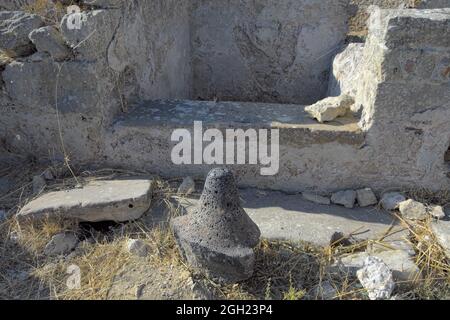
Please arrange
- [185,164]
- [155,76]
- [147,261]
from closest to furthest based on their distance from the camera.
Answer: [147,261] < [185,164] < [155,76]

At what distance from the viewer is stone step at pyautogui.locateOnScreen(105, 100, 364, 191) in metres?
2.64

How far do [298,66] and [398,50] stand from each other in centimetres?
183

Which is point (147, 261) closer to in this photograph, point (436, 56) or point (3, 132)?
point (3, 132)

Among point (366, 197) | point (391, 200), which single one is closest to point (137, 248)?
point (366, 197)

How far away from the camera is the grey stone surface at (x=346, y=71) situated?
3.16 m

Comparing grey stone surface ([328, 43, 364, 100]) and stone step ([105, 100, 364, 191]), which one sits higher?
grey stone surface ([328, 43, 364, 100])

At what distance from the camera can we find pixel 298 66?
413 cm

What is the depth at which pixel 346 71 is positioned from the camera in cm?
345

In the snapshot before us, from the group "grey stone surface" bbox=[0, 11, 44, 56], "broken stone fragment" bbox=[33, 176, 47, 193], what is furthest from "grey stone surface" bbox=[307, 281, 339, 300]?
"grey stone surface" bbox=[0, 11, 44, 56]

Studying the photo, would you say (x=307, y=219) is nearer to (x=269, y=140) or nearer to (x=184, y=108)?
(x=269, y=140)

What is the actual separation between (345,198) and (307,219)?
0.34 m

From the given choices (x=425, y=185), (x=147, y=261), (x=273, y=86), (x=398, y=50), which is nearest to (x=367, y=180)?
(x=425, y=185)

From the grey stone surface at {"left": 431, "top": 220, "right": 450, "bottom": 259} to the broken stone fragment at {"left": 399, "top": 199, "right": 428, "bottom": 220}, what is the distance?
3.4 inches

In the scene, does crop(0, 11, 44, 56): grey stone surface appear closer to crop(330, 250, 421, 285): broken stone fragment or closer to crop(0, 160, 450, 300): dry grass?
crop(0, 160, 450, 300): dry grass
